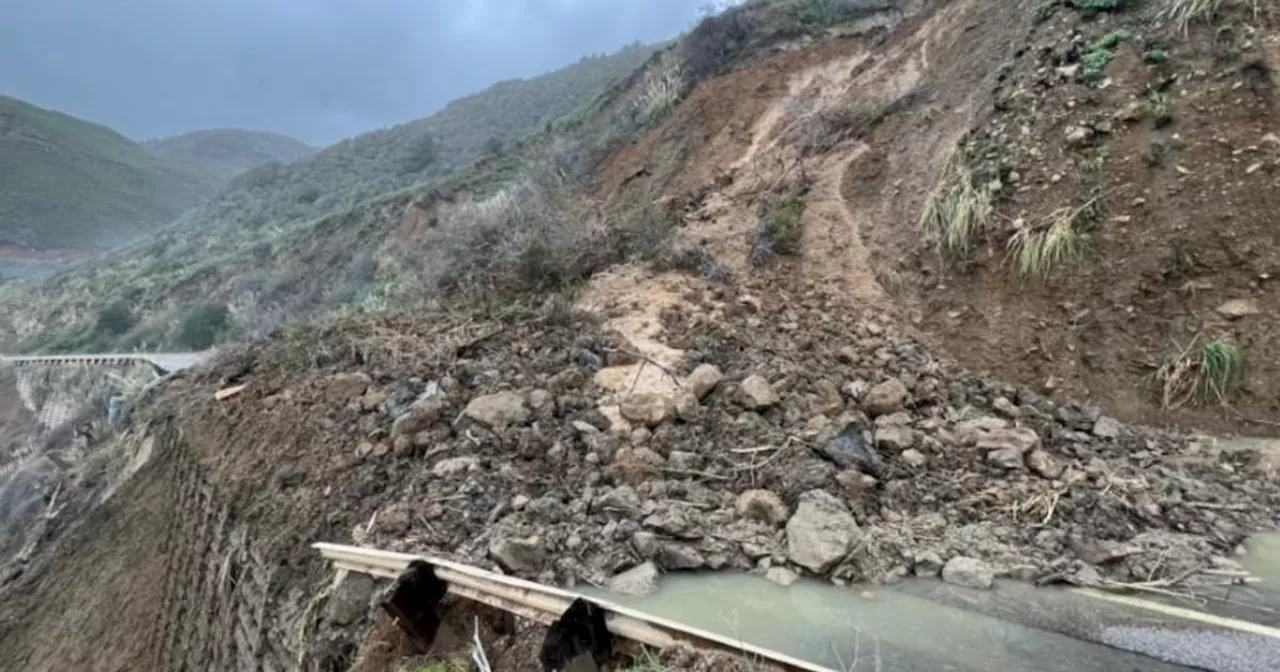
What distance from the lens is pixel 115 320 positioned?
821 inches

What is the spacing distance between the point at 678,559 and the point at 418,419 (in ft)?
6.67

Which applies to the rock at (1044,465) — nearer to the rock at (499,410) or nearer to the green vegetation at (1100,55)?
the rock at (499,410)

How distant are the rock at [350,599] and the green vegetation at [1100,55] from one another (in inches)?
252

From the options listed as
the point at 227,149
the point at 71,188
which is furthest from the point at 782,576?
the point at 227,149

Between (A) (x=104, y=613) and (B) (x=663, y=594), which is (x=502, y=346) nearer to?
(B) (x=663, y=594)

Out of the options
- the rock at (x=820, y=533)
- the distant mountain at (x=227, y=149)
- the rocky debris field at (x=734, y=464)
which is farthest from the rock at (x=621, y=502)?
the distant mountain at (x=227, y=149)

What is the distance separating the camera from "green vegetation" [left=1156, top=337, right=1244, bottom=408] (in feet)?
15.5

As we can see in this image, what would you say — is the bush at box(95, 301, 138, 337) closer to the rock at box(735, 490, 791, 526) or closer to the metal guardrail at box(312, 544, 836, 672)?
the metal guardrail at box(312, 544, 836, 672)

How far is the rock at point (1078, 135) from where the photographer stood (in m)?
5.72

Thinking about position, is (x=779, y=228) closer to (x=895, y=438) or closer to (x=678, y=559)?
(x=895, y=438)

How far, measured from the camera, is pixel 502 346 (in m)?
5.58

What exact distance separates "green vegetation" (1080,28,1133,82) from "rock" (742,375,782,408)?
12.8 ft

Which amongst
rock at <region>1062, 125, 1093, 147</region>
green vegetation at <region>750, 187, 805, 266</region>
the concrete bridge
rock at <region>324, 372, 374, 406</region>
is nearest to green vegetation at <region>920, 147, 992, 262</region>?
rock at <region>1062, 125, 1093, 147</region>

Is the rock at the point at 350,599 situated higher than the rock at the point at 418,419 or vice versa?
the rock at the point at 418,419
